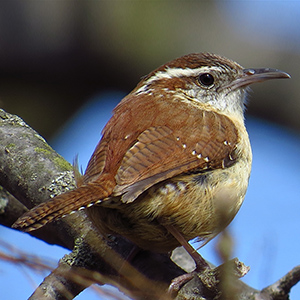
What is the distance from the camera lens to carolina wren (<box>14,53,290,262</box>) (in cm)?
289

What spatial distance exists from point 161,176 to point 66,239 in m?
0.86

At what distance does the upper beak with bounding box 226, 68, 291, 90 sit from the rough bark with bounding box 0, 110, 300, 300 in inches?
50.5

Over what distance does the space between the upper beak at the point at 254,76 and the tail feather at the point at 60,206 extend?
1548mm

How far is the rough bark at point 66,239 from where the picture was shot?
9.53 feet

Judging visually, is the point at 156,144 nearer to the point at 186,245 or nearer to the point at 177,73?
the point at 186,245

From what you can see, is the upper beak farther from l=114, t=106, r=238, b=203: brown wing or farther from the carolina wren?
l=114, t=106, r=238, b=203: brown wing

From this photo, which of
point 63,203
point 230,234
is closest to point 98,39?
point 63,203

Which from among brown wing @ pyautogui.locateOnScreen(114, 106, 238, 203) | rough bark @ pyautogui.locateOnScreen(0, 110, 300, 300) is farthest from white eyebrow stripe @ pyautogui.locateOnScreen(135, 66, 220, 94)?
rough bark @ pyautogui.locateOnScreen(0, 110, 300, 300)

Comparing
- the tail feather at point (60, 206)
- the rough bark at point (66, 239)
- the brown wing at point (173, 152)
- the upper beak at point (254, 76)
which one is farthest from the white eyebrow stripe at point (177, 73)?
the tail feather at point (60, 206)

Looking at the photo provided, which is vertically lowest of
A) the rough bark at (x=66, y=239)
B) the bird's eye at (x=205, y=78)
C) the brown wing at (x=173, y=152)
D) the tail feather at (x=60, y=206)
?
the rough bark at (x=66, y=239)

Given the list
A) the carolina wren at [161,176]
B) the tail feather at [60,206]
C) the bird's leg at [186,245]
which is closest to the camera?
the tail feather at [60,206]

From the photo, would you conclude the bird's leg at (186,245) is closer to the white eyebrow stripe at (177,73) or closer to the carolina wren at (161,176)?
the carolina wren at (161,176)

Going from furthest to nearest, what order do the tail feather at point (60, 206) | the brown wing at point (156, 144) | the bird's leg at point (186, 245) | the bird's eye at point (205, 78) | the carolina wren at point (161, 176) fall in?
1. the bird's eye at point (205, 78)
2. the bird's leg at point (186, 245)
3. the brown wing at point (156, 144)
4. the carolina wren at point (161, 176)
5. the tail feather at point (60, 206)

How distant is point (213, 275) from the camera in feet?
7.75
